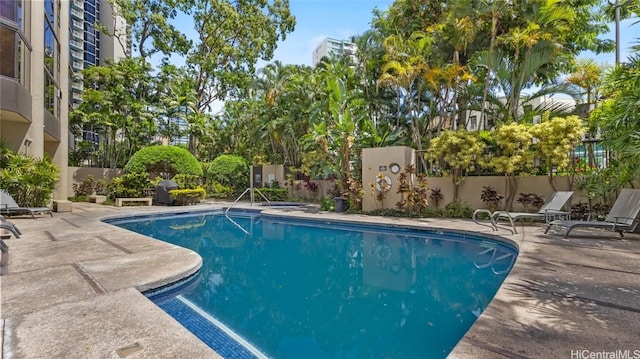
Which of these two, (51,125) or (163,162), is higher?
(51,125)

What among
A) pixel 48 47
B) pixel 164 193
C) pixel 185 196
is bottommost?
pixel 185 196

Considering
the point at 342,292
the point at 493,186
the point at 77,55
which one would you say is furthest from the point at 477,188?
the point at 77,55

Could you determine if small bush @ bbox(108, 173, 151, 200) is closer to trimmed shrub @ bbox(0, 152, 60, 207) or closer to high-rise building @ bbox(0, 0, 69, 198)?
high-rise building @ bbox(0, 0, 69, 198)

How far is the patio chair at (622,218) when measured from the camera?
23.3 ft

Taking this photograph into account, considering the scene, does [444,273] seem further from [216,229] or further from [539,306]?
[216,229]

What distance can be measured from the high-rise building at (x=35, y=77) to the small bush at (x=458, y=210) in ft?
48.4

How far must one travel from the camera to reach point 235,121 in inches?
1065

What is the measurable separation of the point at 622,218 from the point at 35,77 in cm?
1838

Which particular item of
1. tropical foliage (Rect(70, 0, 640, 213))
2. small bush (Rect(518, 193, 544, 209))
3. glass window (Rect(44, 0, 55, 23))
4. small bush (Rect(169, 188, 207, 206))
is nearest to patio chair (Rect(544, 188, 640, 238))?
tropical foliage (Rect(70, 0, 640, 213))

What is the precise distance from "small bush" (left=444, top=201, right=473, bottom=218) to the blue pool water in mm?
2850

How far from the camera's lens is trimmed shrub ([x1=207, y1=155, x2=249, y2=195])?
22.9 m

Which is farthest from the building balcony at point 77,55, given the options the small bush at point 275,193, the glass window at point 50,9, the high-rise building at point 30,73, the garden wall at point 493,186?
the garden wall at point 493,186

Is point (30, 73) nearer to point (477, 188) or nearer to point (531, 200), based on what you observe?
point (477, 188)

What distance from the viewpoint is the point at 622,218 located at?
7.26m
